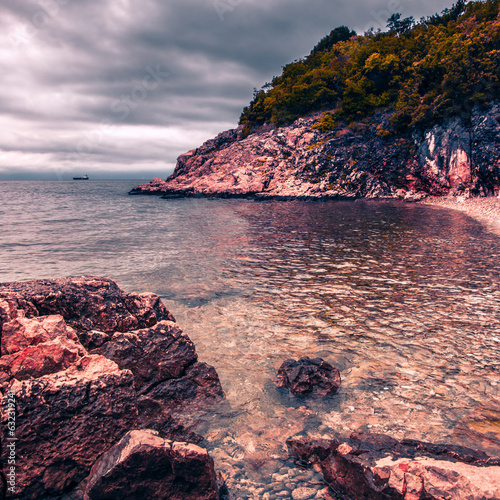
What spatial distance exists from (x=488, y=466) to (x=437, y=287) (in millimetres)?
9049

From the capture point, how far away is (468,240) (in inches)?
805

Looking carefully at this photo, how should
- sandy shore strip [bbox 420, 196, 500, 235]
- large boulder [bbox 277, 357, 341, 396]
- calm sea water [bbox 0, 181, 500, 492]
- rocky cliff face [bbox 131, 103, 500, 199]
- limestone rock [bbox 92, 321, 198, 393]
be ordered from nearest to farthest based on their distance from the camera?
calm sea water [bbox 0, 181, 500, 492], limestone rock [bbox 92, 321, 198, 393], large boulder [bbox 277, 357, 341, 396], sandy shore strip [bbox 420, 196, 500, 235], rocky cliff face [bbox 131, 103, 500, 199]

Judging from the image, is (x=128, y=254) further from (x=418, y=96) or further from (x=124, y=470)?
(x=418, y=96)

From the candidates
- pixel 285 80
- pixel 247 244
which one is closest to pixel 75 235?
pixel 247 244

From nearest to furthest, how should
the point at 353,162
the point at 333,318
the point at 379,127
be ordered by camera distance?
the point at 333,318
the point at 353,162
the point at 379,127

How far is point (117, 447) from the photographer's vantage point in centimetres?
388

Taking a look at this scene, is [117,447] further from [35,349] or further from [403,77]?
[403,77]

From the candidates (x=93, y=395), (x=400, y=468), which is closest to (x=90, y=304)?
(x=93, y=395)

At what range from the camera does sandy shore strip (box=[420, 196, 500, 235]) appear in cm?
2860

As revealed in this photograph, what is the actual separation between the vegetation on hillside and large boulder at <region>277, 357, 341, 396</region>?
5647 cm

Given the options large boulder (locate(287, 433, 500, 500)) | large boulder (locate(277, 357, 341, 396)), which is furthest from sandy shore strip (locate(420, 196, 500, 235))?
large boulder (locate(287, 433, 500, 500))

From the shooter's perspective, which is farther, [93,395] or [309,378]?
[309,378]

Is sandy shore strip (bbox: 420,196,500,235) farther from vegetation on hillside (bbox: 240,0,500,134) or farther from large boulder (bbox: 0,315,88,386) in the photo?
large boulder (bbox: 0,315,88,386)

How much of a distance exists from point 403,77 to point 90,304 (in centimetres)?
7937
